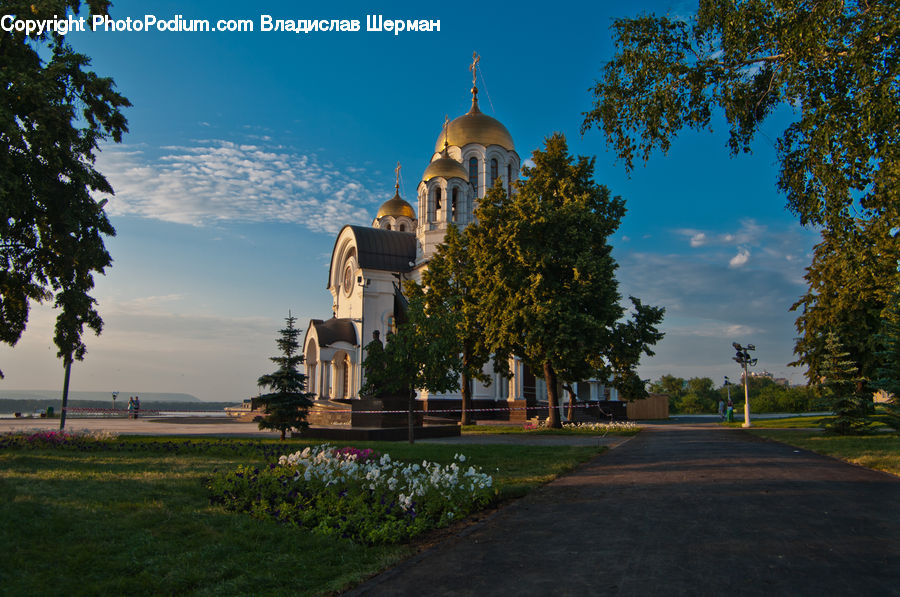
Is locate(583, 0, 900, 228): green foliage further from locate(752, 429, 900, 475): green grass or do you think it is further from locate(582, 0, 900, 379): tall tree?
locate(752, 429, 900, 475): green grass

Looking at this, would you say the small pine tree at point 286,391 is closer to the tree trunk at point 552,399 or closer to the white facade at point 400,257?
the tree trunk at point 552,399

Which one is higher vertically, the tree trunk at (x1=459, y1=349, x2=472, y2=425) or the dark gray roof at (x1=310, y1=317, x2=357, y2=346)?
the dark gray roof at (x1=310, y1=317, x2=357, y2=346)

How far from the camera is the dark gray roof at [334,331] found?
38125 millimetres

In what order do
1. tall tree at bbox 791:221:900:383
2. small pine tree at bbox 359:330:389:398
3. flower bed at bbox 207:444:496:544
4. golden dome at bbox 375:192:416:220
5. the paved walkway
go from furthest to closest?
golden dome at bbox 375:192:416:220, tall tree at bbox 791:221:900:383, small pine tree at bbox 359:330:389:398, flower bed at bbox 207:444:496:544, the paved walkway

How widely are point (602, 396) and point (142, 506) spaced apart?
153ft

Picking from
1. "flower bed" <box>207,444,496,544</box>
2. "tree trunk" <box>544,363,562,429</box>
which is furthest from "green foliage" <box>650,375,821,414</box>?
"flower bed" <box>207,444,496,544</box>

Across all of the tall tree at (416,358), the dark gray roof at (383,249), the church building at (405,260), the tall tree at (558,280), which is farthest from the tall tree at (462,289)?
the dark gray roof at (383,249)

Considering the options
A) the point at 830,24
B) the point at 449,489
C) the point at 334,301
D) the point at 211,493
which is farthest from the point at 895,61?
the point at 334,301

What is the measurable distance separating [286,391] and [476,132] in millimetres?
32441

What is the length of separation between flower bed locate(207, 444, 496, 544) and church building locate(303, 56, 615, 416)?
27434 mm

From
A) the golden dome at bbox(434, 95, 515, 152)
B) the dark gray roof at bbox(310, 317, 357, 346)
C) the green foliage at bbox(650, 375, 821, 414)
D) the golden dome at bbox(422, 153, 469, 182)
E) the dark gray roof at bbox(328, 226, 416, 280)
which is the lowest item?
the green foliage at bbox(650, 375, 821, 414)

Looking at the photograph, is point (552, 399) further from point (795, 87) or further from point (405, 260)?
point (405, 260)

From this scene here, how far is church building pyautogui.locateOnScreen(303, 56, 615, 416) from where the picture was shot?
1501 inches

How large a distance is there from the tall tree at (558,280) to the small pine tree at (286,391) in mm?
8316
